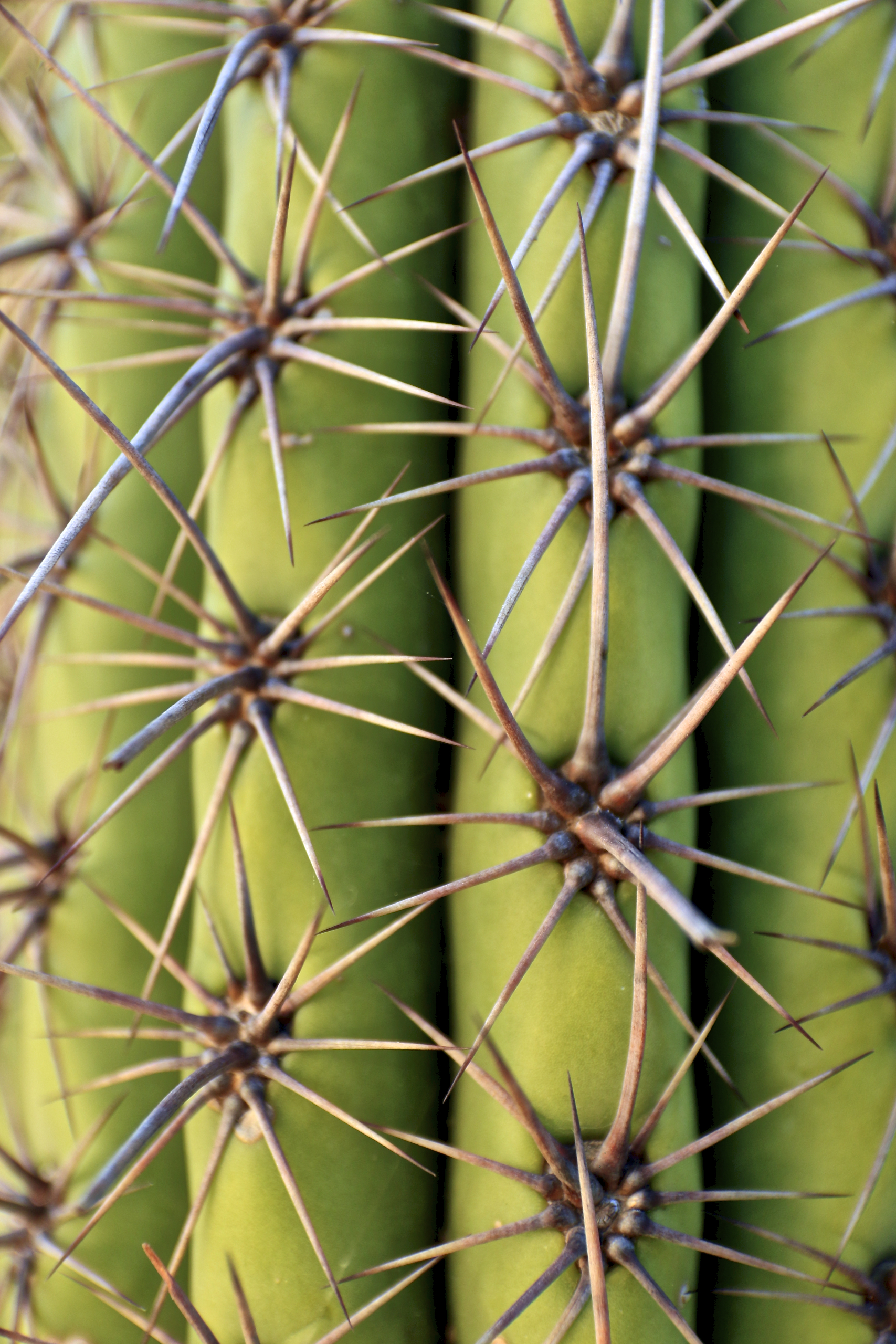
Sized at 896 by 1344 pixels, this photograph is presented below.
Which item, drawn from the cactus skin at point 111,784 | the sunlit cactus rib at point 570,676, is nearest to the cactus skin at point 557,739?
the sunlit cactus rib at point 570,676

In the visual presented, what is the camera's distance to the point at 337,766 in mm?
872

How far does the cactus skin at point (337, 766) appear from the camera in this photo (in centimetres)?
84

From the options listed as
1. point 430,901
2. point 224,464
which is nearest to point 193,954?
point 430,901

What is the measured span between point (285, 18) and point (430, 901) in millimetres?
807

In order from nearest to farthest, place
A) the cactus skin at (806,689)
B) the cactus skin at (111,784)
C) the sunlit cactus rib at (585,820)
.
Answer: the sunlit cactus rib at (585,820) → the cactus skin at (806,689) → the cactus skin at (111,784)

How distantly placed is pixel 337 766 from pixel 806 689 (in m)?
0.41

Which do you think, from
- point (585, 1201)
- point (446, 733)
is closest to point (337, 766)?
point (446, 733)

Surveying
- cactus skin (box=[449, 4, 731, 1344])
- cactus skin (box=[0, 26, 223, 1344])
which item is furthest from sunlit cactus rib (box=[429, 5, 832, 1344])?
cactus skin (box=[0, 26, 223, 1344])

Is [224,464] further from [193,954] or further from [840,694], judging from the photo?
[840,694]

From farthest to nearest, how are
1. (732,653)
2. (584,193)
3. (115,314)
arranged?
(115,314) → (584,193) → (732,653)

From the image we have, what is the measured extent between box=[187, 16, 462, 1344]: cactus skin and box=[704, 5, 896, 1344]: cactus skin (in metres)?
0.27

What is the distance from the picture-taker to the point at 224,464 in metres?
0.92

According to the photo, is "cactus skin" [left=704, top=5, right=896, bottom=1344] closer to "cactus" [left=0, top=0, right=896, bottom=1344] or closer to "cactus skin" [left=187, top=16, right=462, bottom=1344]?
"cactus" [left=0, top=0, right=896, bottom=1344]

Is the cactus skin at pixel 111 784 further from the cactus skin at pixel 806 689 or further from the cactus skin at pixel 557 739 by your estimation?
the cactus skin at pixel 806 689
